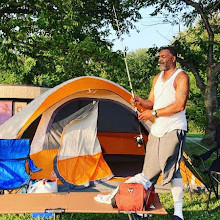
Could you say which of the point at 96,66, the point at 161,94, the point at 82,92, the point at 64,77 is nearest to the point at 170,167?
the point at 161,94

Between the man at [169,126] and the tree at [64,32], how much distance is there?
545cm

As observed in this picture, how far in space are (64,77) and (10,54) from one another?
6.16 feet

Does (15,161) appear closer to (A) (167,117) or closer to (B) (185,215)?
(B) (185,215)

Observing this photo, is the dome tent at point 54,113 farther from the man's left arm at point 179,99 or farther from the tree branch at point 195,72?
the tree branch at point 195,72

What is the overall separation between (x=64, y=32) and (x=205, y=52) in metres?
4.96

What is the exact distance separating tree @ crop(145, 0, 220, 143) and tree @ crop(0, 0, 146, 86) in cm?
145

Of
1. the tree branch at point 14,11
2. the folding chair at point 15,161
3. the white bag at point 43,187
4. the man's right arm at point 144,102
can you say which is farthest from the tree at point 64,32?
the man's right arm at point 144,102

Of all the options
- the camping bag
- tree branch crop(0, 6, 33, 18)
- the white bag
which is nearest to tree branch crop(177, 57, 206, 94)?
tree branch crop(0, 6, 33, 18)

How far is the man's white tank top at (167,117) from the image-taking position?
12.1 ft

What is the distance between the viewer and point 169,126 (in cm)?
370

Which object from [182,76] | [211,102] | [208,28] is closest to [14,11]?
[208,28]

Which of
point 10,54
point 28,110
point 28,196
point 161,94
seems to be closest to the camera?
point 28,196

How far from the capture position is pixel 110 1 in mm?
11188

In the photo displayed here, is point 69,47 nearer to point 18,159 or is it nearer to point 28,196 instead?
point 18,159
